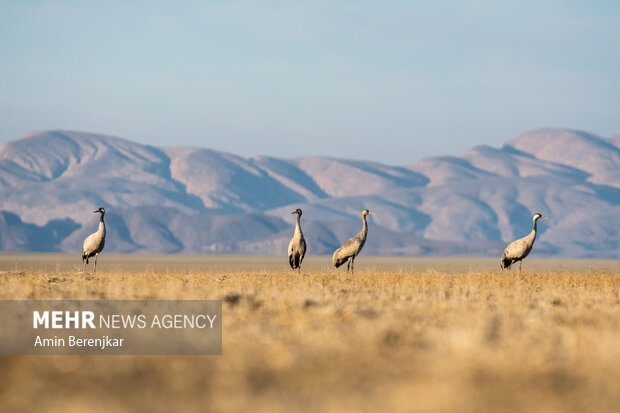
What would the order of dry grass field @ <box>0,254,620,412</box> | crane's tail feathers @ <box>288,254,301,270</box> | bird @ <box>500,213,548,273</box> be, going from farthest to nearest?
bird @ <box>500,213,548,273</box> < crane's tail feathers @ <box>288,254,301,270</box> < dry grass field @ <box>0,254,620,412</box>

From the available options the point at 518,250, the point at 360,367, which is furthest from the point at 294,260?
the point at 360,367

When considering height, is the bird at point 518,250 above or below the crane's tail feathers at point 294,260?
above

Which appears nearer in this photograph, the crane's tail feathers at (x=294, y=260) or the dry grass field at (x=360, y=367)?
the dry grass field at (x=360, y=367)

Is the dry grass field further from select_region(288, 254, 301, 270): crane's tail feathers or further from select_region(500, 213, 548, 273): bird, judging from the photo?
select_region(500, 213, 548, 273): bird

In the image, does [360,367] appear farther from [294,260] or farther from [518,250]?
[518,250]

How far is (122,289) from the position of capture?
60.2ft

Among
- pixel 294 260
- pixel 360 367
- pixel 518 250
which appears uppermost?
pixel 518 250

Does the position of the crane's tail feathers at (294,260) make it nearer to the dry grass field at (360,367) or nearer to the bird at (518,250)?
the bird at (518,250)

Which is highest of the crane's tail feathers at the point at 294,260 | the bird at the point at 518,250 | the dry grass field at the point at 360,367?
the bird at the point at 518,250

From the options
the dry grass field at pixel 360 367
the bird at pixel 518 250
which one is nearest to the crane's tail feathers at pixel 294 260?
the bird at pixel 518 250

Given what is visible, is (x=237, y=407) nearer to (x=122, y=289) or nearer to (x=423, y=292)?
(x=122, y=289)

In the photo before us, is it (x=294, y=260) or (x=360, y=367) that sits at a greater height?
(x=294, y=260)

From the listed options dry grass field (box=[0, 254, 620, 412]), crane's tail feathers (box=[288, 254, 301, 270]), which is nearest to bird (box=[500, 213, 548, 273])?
crane's tail feathers (box=[288, 254, 301, 270])

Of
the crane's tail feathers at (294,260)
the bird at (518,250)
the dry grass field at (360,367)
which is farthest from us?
the bird at (518,250)
